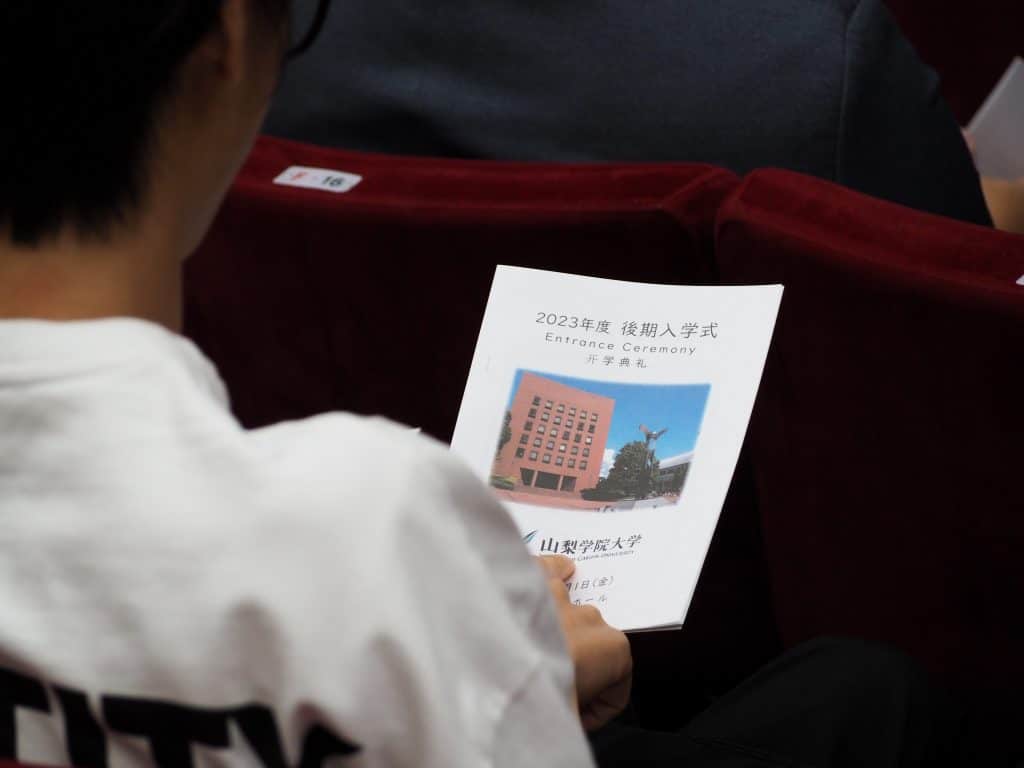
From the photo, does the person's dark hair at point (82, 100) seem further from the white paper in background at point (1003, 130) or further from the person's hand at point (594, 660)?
the white paper in background at point (1003, 130)

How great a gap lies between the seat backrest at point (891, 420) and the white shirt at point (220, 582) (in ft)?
1.64

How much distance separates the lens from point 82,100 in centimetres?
57

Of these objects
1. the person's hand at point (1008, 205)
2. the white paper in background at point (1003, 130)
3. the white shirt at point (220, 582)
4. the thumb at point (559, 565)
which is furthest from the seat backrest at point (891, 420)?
the white paper in background at point (1003, 130)

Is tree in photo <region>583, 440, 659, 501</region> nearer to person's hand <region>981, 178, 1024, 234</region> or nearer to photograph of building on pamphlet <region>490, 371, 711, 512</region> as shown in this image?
photograph of building on pamphlet <region>490, 371, 711, 512</region>

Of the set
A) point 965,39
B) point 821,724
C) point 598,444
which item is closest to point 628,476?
point 598,444

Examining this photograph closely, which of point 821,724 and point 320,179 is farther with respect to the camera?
point 320,179

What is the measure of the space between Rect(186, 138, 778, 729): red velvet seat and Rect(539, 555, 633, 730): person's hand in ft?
1.28

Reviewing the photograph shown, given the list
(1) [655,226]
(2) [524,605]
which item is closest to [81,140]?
(2) [524,605]

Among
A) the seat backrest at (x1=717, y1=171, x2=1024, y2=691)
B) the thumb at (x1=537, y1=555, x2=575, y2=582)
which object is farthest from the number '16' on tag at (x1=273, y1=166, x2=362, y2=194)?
the thumb at (x1=537, y1=555, x2=575, y2=582)

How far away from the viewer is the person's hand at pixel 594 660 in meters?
0.76

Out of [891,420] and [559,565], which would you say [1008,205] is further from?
[559,565]

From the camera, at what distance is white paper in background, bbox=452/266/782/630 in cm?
93

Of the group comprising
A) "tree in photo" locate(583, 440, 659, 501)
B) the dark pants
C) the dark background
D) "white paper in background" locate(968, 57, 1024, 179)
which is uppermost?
the dark background

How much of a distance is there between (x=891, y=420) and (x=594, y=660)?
0.40m
